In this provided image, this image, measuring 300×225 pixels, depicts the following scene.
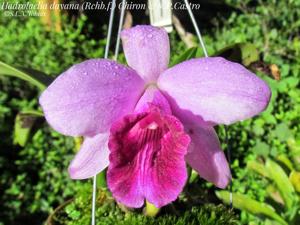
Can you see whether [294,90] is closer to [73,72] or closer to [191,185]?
Result: [191,185]

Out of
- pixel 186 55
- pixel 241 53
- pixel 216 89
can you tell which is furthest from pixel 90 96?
pixel 241 53

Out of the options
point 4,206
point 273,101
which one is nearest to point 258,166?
point 273,101

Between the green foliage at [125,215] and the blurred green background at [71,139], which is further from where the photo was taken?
the blurred green background at [71,139]

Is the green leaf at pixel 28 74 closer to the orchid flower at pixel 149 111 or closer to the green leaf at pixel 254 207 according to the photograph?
the orchid flower at pixel 149 111

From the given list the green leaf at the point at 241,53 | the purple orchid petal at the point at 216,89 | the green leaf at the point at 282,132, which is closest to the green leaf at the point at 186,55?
the green leaf at the point at 241,53

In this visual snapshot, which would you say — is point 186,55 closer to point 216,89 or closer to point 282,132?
point 216,89

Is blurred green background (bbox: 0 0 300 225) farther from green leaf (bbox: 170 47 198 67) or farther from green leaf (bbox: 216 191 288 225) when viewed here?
green leaf (bbox: 170 47 198 67)

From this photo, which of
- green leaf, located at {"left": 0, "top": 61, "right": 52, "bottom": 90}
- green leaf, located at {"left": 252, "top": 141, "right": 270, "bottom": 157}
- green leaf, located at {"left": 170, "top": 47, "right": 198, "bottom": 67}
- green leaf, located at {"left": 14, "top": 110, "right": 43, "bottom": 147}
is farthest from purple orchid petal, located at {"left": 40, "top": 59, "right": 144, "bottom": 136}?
green leaf, located at {"left": 252, "top": 141, "right": 270, "bottom": 157}
